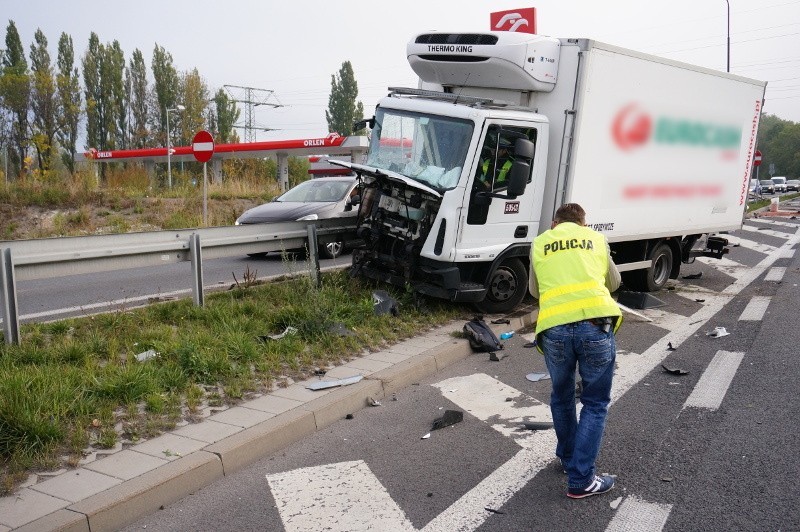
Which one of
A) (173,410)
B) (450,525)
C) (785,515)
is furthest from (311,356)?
(785,515)

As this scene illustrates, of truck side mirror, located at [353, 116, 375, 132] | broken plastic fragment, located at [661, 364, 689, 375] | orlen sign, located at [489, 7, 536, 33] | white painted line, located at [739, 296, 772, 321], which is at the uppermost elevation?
orlen sign, located at [489, 7, 536, 33]

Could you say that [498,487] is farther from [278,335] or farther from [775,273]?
[775,273]

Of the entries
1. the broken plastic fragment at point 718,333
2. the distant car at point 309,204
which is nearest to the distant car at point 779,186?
the distant car at point 309,204

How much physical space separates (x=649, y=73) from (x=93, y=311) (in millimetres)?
7811

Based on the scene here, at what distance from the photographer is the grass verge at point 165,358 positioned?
4.74 meters

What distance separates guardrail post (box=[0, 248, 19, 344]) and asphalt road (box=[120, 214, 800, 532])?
2735 millimetres

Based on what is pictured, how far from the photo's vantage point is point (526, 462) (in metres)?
5.00

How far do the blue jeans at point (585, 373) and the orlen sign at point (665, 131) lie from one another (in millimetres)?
6127

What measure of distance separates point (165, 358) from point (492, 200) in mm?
4217

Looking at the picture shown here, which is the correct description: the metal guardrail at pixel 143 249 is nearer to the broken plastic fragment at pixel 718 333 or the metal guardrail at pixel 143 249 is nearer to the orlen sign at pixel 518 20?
the broken plastic fragment at pixel 718 333

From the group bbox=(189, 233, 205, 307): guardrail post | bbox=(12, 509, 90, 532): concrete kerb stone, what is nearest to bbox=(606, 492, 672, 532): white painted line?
bbox=(12, 509, 90, 532): concrete kerb stone

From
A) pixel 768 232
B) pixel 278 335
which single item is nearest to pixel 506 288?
pixel 278 335

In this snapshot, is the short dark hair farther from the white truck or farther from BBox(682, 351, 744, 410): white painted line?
the white truck

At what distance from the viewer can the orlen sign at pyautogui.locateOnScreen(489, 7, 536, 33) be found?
45.5 ft
